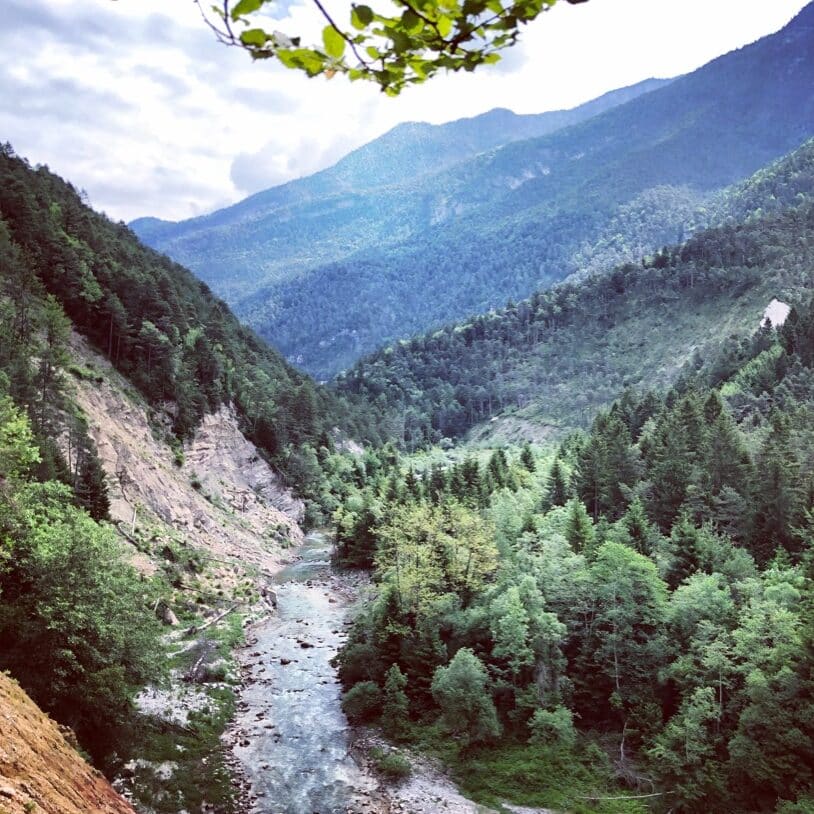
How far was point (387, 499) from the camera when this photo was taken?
75375 millimetres

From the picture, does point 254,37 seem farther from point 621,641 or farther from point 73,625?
point 621,641

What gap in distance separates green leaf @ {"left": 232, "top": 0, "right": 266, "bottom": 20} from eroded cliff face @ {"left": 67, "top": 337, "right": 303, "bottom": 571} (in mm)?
53763

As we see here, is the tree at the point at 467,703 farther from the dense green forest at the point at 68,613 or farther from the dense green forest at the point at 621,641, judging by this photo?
the dense green forest at the point at 68,613

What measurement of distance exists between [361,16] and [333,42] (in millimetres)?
183

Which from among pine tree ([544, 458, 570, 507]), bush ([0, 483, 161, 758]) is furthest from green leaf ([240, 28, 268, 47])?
pine tree ([544, 458, 570, 507])

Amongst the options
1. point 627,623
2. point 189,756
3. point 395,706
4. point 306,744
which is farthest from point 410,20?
point 627,623

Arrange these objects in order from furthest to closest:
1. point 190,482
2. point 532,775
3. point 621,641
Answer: point 190,482 < point 621,641 < point 532,775

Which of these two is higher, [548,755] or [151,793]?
[151,793]

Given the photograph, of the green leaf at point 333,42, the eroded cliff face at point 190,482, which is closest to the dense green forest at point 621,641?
the eroded cliff face at point 190,482

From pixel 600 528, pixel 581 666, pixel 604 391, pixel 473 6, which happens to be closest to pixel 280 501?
pixel 600 528

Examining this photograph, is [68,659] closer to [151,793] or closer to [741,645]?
[151,793]

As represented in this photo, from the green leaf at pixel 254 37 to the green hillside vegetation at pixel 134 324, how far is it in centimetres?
5184

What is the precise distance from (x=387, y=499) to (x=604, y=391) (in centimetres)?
11087

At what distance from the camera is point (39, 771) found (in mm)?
14750
